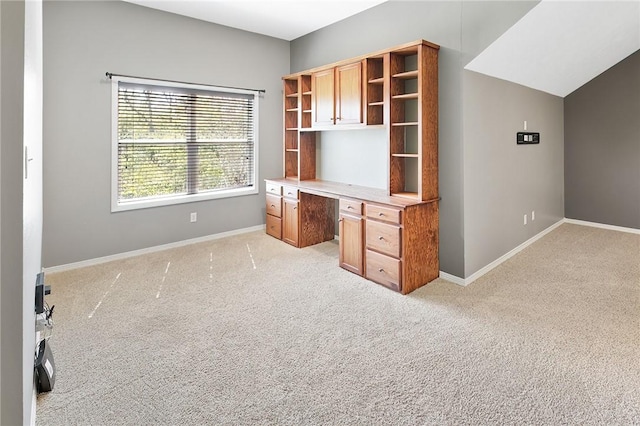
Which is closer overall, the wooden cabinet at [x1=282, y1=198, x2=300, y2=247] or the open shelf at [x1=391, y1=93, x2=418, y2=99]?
the open shelf at [x1=391, y1=93, x2=418, y2=99]

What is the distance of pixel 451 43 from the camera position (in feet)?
11.1

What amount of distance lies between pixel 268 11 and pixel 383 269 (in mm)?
3051

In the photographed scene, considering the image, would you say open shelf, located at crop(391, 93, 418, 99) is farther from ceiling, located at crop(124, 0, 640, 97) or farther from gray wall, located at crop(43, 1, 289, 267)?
gray wall, located at crop(43, 1, 289, 267)

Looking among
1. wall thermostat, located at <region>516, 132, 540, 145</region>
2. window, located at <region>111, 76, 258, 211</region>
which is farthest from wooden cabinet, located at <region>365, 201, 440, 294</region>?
window, located at <region>111, 76, 258, 211</region>

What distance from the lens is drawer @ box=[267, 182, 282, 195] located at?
488 cm

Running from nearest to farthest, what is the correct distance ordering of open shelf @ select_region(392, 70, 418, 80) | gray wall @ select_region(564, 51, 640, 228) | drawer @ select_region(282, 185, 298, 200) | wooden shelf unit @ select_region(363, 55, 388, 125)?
1. open shelf @ select_region(392, 70, 418, 80)
2. wooden shelf unit @ select_region(363, 55, 388, 125)
3. drawer @ select_region(282, 185, 298, 200)
4. gray wall @ select_region(564, 51, 640, 228)

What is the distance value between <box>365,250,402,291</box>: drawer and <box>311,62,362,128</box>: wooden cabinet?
140cm

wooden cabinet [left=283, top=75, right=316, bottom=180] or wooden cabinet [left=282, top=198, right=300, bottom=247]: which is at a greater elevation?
wooden cabinet [left=283, top=75, right=316, bottom=180]

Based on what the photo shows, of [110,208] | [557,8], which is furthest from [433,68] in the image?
[110,208]

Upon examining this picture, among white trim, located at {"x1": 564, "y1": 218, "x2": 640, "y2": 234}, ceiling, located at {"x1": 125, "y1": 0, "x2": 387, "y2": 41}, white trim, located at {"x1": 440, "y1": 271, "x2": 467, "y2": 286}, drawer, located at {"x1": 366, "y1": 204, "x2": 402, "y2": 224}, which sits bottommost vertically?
white trim, located at {"x1": 440, "y1": 271, "x2": 467, "y2": 286}

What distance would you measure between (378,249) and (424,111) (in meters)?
1.28

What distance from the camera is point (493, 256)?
3869mm

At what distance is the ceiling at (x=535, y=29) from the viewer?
319 centimetres

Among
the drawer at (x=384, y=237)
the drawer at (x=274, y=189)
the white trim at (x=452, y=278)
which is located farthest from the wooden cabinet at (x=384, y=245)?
the drawer at (x=274, y=189)
